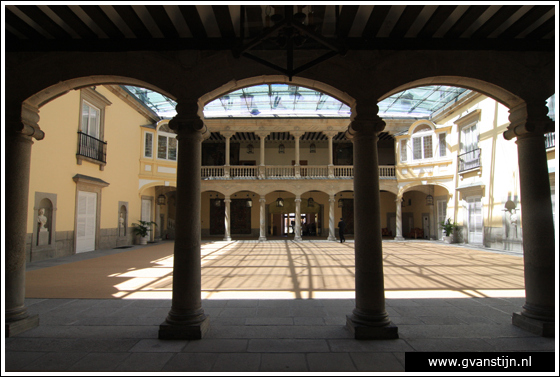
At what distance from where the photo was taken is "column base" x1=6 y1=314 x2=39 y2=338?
3.88m

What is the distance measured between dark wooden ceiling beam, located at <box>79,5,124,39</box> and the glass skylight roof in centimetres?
1044

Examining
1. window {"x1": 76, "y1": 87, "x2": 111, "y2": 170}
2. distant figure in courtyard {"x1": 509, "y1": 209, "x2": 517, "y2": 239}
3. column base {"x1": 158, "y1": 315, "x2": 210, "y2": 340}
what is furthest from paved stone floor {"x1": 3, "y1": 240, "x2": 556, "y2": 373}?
window {"x1": 76, "y1": 87, "x2": 111, "y2": 170}

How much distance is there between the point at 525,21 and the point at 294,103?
13.5 meters

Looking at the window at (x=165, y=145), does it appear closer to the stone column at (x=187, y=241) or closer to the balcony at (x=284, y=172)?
the balcony at (x=284, y=172)

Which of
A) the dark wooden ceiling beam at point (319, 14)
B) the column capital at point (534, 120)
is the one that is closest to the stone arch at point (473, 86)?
the column capital at point (534, 120)

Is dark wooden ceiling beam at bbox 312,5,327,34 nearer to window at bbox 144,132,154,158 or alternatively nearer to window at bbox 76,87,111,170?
window at bbox 76,87,111,170

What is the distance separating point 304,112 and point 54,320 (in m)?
16.1

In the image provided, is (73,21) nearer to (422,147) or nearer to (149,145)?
(149,145)

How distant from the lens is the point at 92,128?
45.7 ft

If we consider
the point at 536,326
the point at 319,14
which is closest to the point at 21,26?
the point at 319,14

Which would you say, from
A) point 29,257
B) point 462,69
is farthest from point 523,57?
point 29,257

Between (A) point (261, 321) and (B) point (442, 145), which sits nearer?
(A) point (261, 321)

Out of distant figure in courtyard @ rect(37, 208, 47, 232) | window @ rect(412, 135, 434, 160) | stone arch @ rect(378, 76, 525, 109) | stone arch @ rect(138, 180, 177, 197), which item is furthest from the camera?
window @ rect(412, 135, 434, 160)

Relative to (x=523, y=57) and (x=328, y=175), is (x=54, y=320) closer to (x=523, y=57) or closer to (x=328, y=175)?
(x=523, y=57)
